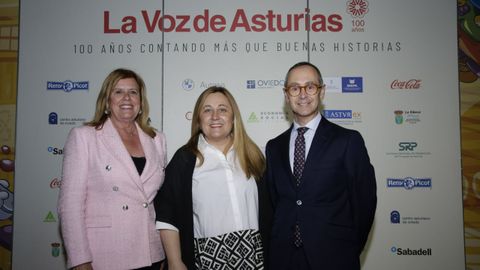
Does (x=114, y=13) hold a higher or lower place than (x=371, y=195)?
higher

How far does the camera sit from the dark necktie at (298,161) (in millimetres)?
1609

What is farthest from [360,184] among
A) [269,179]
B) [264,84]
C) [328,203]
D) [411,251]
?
[411,251]

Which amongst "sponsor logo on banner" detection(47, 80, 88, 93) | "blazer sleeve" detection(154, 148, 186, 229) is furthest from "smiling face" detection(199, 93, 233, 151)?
"sponsor logo on banner" detection(47, 80, 88, 93)

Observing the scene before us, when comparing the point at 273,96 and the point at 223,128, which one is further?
the point at 273,96

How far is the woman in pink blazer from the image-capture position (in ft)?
5.22

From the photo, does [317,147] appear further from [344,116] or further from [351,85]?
[351,85]

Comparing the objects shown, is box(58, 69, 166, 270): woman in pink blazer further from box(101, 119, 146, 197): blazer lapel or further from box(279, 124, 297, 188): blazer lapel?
box(279, 124, 297, 188): blazer lapel

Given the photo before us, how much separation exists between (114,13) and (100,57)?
44 cm

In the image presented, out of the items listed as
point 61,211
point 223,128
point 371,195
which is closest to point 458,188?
point 371,195

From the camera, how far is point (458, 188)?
109 inches

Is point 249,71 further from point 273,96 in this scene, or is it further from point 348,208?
point 348,208

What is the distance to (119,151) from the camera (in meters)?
1.73

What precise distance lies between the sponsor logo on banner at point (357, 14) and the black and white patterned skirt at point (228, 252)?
7.16 ft

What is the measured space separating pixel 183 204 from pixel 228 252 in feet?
1.21
